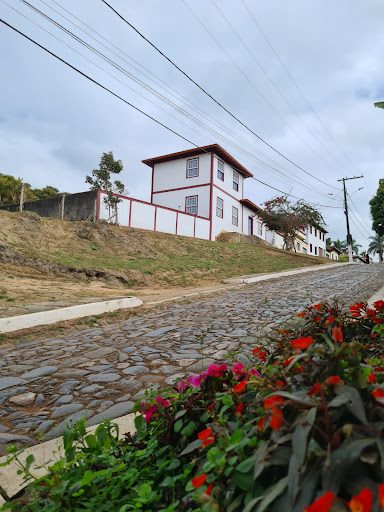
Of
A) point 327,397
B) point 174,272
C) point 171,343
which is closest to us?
point 327,397

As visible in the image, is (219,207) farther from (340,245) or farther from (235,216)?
(340,245)

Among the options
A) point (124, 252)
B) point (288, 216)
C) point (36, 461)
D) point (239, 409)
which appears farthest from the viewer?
point (288, 216)

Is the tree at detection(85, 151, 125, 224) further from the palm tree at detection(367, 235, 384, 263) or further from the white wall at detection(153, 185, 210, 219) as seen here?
the palm tree at detection(367, 235, 384, 263)

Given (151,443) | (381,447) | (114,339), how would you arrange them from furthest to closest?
(114,339), (151,443), (381,447)

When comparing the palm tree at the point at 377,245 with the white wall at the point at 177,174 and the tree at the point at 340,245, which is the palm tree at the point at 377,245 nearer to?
the tree at the point at 340,245

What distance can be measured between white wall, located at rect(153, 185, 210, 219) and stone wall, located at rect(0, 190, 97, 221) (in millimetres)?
10577

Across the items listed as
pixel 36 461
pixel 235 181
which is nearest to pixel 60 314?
pixel 36 461

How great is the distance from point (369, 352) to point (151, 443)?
5.11 ft

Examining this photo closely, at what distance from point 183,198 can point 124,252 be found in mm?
13703

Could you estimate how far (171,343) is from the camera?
14.9 feet

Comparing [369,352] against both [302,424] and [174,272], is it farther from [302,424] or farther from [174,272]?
[174,272]

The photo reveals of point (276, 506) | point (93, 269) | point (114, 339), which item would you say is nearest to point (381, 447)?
point (276, 506)

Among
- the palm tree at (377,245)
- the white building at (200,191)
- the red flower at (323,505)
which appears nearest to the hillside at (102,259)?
the white building at (200,191)

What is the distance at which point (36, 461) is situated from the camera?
1.91 meters
